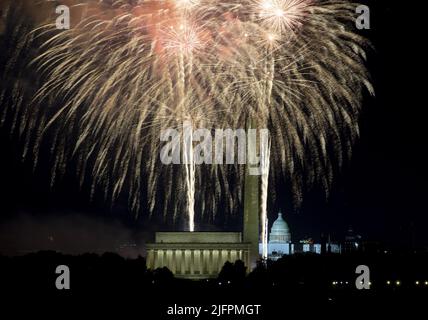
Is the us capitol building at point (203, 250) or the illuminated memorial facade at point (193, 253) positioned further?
the illuminated memorial facade at point (193, 253)

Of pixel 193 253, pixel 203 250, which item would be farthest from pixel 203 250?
pixel 193 253

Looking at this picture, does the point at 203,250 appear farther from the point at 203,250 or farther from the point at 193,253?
the point at 193,253

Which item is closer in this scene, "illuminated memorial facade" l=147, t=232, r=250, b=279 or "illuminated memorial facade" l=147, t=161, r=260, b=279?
"illuminated memorial facade" l=147, t=161, r=260, b=279

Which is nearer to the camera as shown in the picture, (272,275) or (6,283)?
(6,283)

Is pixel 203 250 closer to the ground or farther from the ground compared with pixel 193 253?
farther from the ground

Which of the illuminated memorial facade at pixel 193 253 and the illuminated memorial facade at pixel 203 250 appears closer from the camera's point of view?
the illuminated memorial facade at pixel 203 250

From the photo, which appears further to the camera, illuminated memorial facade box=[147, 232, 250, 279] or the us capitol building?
illuminated memorial facade box=[147, 232, 250, 279]

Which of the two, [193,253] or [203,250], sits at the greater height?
[203,250]
